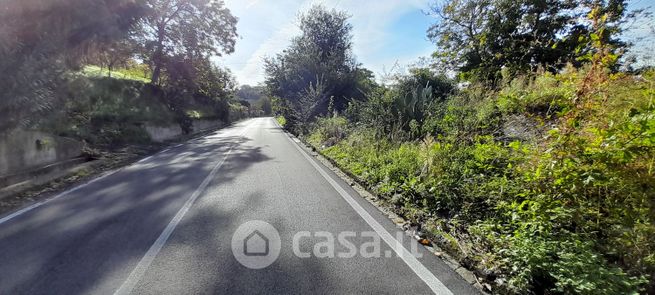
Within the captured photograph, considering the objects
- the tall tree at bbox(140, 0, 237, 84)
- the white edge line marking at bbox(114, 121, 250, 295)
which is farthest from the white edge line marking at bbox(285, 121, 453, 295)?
the tall tree at bbox(140, 0, 237, 84)

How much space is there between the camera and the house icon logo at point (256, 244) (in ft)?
9.62

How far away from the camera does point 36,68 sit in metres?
6.53

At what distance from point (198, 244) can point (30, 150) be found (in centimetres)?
756

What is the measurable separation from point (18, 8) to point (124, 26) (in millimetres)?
4761

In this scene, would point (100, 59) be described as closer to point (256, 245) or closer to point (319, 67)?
point (319, 67)

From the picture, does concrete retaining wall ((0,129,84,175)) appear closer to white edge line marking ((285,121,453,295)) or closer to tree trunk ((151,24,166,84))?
white edge line marking ((285,121,453,295))

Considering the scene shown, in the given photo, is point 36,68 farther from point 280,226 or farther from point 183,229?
point 280,226

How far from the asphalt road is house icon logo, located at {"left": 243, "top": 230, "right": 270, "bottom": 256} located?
18cm

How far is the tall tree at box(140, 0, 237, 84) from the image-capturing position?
70.9 feet

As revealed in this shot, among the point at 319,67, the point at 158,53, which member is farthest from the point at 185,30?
the point at 319,67

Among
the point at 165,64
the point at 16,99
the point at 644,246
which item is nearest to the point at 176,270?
the point at 644,246

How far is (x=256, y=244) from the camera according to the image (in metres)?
3.30

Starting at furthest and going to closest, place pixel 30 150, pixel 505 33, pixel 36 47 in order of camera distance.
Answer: pixel 505 33, pixel 30 150, pixel 36 47

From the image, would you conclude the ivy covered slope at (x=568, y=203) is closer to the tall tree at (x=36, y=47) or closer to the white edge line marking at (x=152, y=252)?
the white edge line marking at (x=152, y=252)
